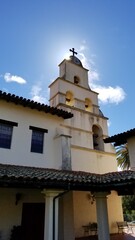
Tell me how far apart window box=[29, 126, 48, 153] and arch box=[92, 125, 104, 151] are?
570 centimetres

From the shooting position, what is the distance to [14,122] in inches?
432

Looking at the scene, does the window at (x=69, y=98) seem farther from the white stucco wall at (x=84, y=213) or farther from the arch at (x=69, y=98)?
the white stucco wall at (x=84, y=213)

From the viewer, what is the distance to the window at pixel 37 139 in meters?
11.4

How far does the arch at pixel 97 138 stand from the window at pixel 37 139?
5.70 meters

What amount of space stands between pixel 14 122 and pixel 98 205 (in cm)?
603

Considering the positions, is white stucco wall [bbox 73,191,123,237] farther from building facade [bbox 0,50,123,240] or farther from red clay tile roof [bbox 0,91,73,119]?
red clay tile roof [bbox 0,91,73,119]

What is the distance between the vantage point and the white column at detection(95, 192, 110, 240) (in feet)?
27.6

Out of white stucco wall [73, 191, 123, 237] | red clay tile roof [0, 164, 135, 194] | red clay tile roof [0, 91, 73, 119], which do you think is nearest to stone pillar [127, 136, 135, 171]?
red clay tile roof [0, 164, 135, 194]

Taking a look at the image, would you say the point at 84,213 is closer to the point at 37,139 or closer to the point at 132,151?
the point at 132,151

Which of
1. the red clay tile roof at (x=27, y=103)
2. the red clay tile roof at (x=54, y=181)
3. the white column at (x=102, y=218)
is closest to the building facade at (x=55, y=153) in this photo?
the red clay tile roof at (x=27, y=103)

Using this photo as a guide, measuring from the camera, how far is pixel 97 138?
16609mm

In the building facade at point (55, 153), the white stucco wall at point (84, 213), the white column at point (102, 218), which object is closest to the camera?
the white column at point (102, 218)

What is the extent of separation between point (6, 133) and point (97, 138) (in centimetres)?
833

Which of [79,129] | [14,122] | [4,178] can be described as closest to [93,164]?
[79,129]
